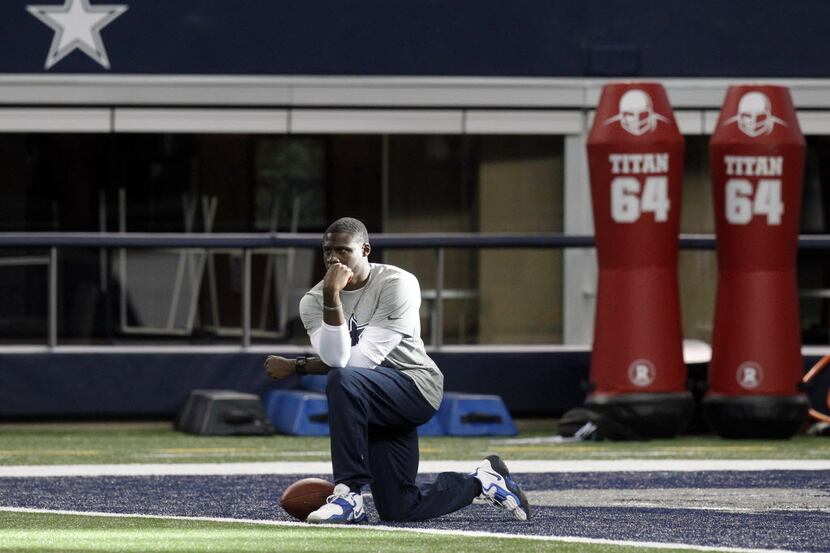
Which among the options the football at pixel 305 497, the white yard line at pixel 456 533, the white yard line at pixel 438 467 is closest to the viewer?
the white yard line at pixel 456 533

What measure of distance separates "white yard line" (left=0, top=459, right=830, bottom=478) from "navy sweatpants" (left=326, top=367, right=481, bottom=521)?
2963mm

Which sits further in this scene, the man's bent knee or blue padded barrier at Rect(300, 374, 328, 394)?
blue padded barrier at Rect(300, 374, 328, 394)

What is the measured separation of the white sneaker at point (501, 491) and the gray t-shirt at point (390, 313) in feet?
1.23

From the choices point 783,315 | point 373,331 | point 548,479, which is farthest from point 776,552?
point 783,315

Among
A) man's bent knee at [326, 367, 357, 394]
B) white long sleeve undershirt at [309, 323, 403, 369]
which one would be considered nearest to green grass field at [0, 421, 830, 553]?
man's bent knee at [326, 367, 357, 394]

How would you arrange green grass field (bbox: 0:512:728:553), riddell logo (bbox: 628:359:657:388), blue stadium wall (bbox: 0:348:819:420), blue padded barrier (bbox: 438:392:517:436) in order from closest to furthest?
1. green grass field (bbox: 0:512:728:553)
2. riddell logo (bbox: 628:359:657:388)
3. blue padded barrier (bbox: 438:392:517:436)
4. blue stadium wall (bbox: 0:348:819:420)

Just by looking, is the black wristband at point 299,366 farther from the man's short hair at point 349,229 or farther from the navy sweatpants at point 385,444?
the man's short hair at point 349,229

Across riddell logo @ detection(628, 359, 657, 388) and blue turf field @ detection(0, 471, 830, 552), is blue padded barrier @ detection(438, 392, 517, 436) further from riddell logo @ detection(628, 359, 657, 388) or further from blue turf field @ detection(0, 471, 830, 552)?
blue turf field @ detection(0, 471, 830, 552)

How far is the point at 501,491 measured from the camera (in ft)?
26.5

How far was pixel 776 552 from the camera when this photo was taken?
7.03m

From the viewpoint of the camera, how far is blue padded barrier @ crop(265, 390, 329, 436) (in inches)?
553

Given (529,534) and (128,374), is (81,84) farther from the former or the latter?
(529,534)

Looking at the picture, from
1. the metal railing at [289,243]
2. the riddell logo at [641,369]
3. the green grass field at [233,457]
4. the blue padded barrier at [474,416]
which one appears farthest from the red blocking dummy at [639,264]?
the metal railing at [289,243]

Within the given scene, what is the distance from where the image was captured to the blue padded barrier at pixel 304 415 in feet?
46.1
